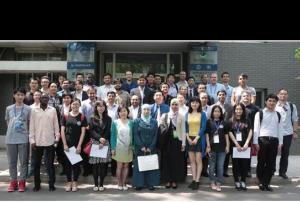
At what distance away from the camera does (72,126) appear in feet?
26.5

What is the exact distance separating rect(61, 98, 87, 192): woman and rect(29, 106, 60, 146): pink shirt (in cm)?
17

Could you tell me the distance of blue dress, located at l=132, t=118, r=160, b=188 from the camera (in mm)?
8164

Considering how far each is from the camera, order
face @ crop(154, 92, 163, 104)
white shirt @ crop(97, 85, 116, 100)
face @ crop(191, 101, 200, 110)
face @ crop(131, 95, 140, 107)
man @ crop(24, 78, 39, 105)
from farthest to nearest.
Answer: white shirt @ crop(97, 85, 116, 100), man @ crop(24, 78, 39, 105), face @ crop(131, 95, 140, 107), face @ crop(154, 92, 163, 104), face @ crop(191, 101, 200, 110)

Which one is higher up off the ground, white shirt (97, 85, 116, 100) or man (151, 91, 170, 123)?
white shirt (97, 85, 116, 100)

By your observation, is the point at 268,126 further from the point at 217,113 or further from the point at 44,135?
the point at 44,135

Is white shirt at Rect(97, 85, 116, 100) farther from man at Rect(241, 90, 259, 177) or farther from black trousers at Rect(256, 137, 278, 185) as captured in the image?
black trousers at Rect(256, 137, 278, 185)

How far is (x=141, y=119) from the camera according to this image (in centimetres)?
820

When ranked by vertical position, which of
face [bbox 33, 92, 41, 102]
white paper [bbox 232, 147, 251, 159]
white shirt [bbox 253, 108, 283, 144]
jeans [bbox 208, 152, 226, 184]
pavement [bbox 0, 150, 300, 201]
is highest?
face [bbox 33, 92, 41, 102]

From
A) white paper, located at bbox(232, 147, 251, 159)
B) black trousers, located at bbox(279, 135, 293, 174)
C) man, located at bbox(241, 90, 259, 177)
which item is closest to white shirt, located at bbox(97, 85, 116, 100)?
man, located at bbox(241, 90, 259, 177)

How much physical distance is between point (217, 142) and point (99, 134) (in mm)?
2306

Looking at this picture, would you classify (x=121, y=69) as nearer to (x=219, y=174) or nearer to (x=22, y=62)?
(x=22, y=62)

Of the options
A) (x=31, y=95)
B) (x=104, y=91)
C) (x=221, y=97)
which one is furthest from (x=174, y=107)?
(x=31, y=95)

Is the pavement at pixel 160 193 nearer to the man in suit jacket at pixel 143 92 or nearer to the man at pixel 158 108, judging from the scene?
the man at pixel 158 108
